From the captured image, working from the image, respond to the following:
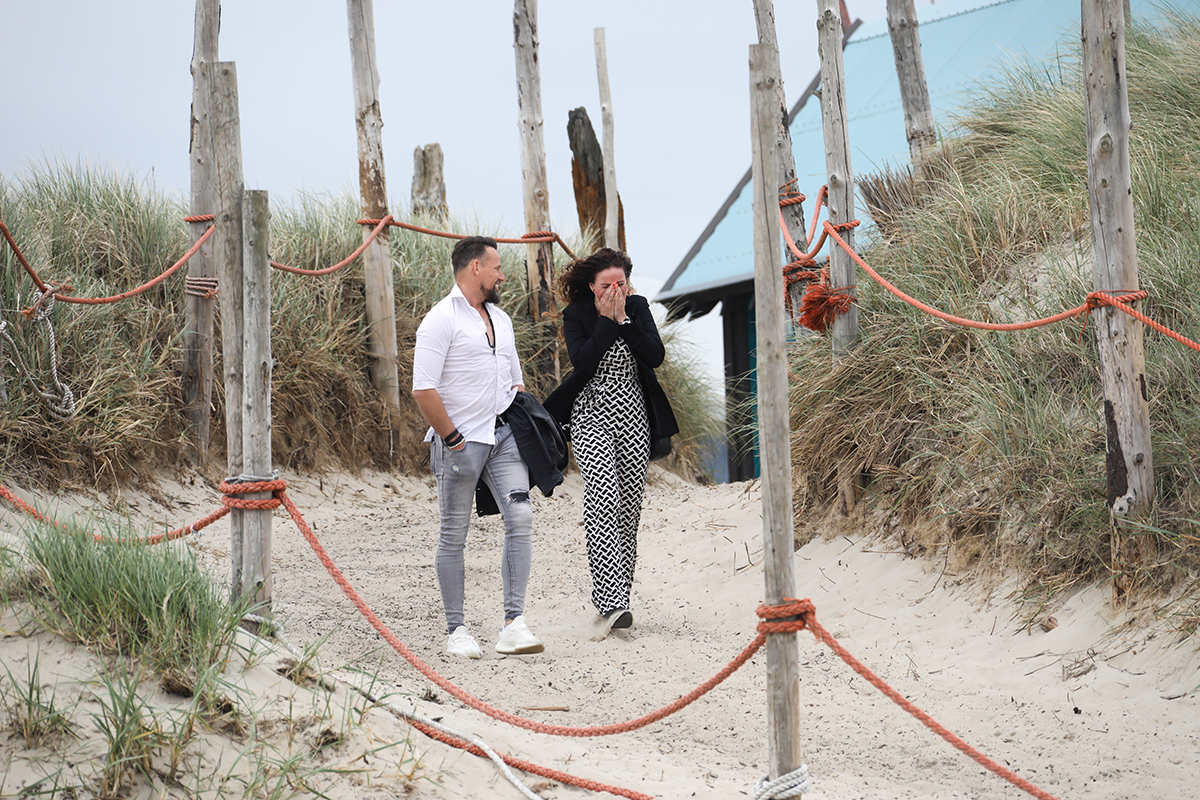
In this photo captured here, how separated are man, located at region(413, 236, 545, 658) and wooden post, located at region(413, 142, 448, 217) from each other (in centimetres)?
977

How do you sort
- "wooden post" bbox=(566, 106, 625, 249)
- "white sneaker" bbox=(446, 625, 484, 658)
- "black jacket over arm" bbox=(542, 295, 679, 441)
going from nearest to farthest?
"white sneaker" bbox=(446, 625, 484, 658) < "black jacket over arm" bbox=(542, 295, 679, 441) < "wooden post" bbox=(566, 106, 625, 249)

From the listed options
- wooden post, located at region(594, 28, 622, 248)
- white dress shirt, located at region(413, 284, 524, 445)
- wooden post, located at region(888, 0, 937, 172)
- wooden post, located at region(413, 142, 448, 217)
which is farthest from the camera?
wooden post, located at region(413, 142, 448, 217)

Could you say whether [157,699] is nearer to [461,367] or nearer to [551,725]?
[551,725]

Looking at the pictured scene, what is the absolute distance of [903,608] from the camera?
4988mm

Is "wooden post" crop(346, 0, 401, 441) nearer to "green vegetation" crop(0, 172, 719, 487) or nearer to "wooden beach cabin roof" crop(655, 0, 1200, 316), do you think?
"green vegetation" crop(0, 172, 719, 487)

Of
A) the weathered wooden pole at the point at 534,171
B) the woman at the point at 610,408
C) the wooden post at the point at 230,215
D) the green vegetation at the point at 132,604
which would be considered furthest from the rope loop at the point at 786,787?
the weathered wooden pole at the point at 534,171

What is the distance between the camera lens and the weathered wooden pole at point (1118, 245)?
4047 mm

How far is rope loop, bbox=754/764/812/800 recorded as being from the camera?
2697 millimetres

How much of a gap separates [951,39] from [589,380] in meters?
9.37

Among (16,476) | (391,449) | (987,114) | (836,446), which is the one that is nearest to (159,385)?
(16,476)

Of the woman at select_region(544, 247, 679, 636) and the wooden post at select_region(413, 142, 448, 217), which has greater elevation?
the wooden post at select_region(413, 142, 448, 217)

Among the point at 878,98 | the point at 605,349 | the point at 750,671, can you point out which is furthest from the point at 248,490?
the point at 878,98

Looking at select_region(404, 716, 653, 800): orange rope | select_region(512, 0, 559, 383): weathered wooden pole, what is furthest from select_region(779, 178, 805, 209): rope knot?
select_region(404, 716, 653, 800): orange rope

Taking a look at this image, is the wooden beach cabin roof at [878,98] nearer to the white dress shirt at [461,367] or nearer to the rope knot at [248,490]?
the white dress shirt at [461,367]
